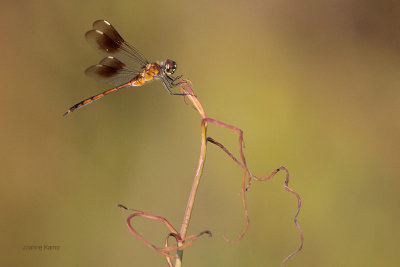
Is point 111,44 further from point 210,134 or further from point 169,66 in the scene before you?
point 210,134

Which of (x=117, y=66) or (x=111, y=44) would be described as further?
(x=111, y=44)

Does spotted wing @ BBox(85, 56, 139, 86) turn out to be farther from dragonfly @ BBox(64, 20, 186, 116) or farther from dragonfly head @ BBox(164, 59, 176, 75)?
dragonfly head @ BBox(164, 59, 176, 75)

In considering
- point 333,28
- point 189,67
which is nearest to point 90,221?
point 189,67

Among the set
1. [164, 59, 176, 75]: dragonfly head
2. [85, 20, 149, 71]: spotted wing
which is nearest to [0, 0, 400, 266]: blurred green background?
[85, 20, 149, 71]: spotted wing

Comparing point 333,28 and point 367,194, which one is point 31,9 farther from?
point 367,194

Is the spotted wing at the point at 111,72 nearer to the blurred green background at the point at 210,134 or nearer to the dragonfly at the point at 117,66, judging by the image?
the dragonfly at the point at 117,66

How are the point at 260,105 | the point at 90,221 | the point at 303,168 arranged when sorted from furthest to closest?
the point at 260,105
the point at 303,168
the point at 90,221

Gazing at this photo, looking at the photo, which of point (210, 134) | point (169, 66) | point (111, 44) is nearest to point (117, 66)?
point (111, 44)
